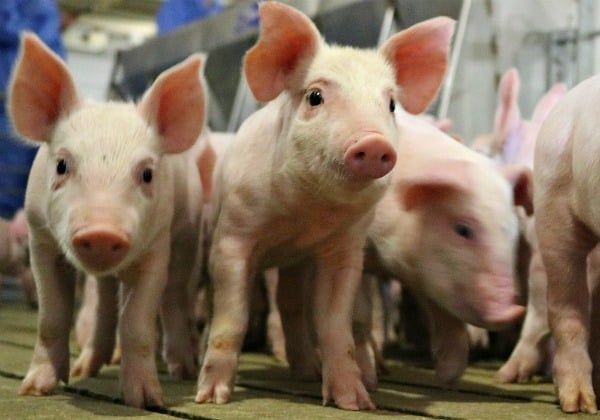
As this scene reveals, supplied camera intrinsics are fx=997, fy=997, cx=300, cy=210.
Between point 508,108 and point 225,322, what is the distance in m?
1.71

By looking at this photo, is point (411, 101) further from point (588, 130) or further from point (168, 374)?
point (168, 374)

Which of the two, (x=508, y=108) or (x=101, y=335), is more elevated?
(x=508, y=108)

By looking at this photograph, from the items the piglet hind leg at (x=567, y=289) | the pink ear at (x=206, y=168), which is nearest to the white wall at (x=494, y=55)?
the pink ear at (x=206, y=168)

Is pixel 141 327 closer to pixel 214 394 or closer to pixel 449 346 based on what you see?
pixel 214 394

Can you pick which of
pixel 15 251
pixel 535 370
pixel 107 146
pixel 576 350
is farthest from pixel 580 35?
pixel 15 251

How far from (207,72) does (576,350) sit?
4.63 m

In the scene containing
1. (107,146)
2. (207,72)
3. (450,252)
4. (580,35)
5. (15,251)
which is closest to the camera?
(107,146)

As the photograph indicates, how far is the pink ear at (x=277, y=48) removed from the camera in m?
2.40

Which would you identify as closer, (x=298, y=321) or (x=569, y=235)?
(x=569, y=235)

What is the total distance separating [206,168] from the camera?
3193mm

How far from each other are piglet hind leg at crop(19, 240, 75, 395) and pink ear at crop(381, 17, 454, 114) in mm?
964

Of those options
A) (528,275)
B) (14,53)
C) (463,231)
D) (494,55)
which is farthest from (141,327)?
(14,53)

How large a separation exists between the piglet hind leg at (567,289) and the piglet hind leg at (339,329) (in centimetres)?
45

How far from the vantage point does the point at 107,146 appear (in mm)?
2146
